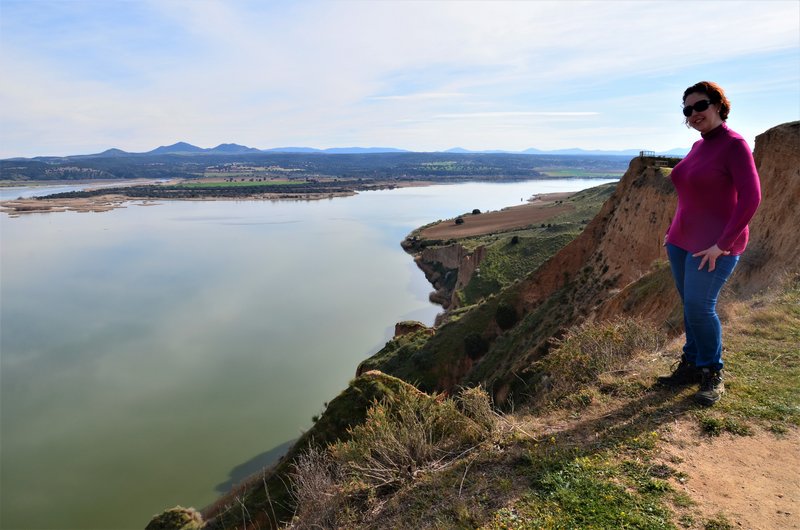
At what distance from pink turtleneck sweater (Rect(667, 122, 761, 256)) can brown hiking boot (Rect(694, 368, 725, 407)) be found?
44.4 inches

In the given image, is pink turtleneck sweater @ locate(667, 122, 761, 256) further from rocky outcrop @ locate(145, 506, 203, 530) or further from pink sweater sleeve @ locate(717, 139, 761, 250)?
rocky outcrop @ locate(145, 506, 203, 530)

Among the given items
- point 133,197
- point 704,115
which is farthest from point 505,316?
point 133,197

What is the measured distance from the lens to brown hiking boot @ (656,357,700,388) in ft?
14.5

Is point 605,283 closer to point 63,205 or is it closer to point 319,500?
point 319,500

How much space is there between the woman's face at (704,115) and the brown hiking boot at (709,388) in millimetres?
2112

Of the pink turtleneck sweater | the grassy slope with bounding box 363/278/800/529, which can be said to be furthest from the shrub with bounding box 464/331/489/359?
the pink turtleneck sweater

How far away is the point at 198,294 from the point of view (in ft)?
133

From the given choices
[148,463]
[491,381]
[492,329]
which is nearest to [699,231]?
[491,381]

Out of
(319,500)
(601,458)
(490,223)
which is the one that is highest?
(601,458)

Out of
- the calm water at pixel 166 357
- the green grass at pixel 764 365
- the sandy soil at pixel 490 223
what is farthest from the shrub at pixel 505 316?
the sandy soil at pixel 490 223

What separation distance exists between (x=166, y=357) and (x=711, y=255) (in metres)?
29.9

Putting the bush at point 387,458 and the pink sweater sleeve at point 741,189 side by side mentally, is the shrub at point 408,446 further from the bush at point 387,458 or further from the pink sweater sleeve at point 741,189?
the pink sweater sleeve at point 741,189

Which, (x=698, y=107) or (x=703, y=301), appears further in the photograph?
(x=703, y=301)

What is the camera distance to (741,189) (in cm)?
362
